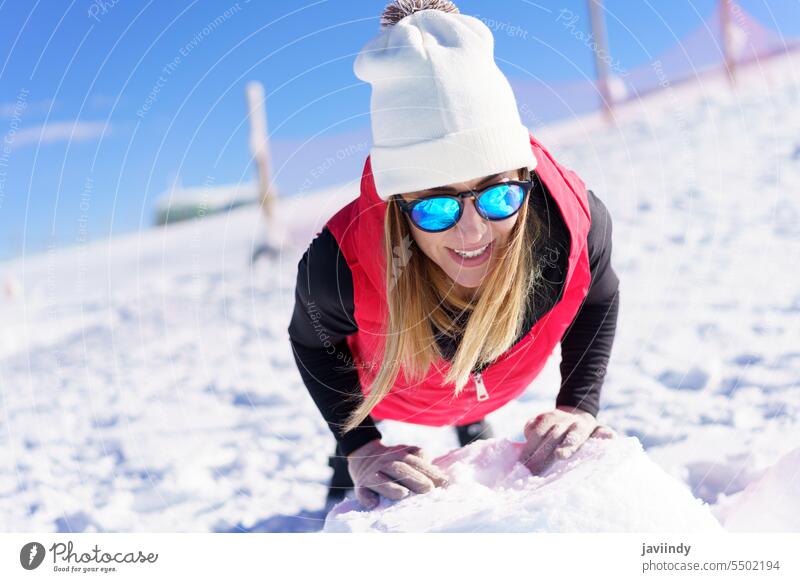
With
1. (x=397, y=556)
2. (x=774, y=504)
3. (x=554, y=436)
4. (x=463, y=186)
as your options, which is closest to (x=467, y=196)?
(x=463, y=186)

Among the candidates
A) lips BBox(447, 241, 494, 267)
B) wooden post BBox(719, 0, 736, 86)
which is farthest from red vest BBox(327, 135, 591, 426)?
wooden post BBox(719, 0, 736, 86)

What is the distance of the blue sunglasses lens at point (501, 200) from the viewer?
104cm

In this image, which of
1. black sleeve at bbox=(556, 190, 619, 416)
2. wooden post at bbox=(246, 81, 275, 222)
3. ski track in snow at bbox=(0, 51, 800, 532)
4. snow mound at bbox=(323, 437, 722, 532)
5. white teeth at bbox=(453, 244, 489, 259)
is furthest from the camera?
Answer: wooden post at bbox=(246, 81, 275, 222)

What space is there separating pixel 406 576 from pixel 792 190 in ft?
8.07

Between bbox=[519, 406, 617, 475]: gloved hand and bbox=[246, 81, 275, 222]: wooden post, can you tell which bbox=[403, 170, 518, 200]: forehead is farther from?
bbox=[246, 81, 275, 222]: wooden post

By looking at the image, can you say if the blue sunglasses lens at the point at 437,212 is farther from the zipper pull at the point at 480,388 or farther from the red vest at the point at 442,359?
the zipper pull at the point at 480,388

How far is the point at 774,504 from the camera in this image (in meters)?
1.12

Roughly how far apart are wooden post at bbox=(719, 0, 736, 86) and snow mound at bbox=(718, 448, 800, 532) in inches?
136

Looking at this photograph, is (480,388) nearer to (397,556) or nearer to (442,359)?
(442,359)

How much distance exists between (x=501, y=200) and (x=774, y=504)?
62cm

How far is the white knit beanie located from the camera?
1.04m

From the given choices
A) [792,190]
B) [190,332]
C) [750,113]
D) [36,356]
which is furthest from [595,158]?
[36,356]

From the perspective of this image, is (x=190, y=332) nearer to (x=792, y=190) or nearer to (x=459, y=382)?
(x=459, y=382)

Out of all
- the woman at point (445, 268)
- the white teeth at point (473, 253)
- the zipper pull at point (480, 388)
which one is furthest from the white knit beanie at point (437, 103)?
the zipper pull at point (480, 388)
